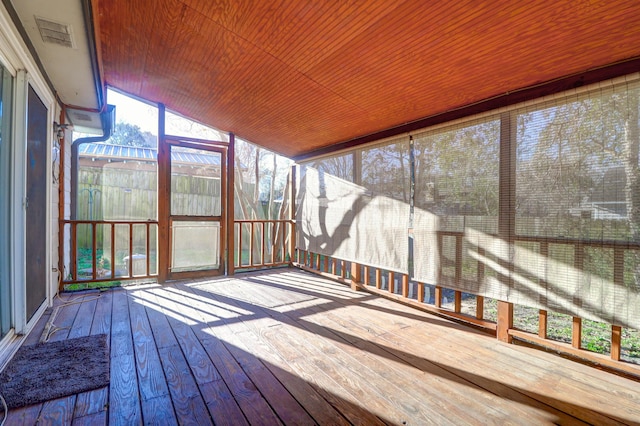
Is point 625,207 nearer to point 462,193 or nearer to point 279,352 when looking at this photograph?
point 462,193

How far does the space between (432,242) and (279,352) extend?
1697 millimetres

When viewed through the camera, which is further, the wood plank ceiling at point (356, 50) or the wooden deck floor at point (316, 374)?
the wood plank ceiling at point (356, 50)

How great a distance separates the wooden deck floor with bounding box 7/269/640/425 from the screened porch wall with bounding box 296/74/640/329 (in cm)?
46

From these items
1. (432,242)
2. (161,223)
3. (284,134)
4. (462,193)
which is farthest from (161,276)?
(462,193)

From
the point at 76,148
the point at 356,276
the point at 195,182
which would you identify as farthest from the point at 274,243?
the point at 76,148

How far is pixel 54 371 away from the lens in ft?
6.11

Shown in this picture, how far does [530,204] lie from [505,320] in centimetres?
99

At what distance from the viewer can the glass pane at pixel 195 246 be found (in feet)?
14.3

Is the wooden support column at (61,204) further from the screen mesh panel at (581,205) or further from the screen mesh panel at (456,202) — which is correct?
the screen mesh panel at (581,205)

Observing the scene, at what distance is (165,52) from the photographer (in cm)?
283

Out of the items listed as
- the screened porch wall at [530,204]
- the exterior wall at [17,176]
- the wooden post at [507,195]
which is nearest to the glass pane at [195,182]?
the exterior wall at [17,176]

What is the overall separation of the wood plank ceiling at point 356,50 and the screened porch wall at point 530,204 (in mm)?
268

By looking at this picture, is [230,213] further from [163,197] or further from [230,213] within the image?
[163,197]

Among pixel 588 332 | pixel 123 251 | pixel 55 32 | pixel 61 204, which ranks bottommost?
pixel 588 332
